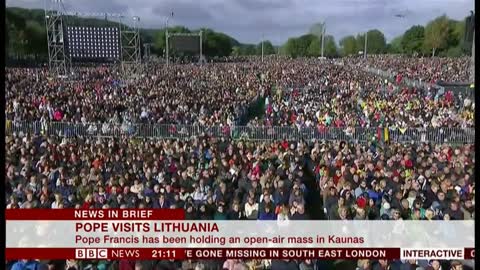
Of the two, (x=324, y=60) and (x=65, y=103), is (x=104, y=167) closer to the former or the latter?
(x=65, y=103)

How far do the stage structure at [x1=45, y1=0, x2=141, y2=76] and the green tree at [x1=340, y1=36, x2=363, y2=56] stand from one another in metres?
2.65

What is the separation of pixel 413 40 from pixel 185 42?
2.95 m

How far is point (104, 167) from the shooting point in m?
6.00

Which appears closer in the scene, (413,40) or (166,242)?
(166,242)

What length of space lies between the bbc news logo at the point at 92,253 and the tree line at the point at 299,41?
1.77 metres

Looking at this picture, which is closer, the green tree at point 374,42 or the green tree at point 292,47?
the green tree at point 292,47

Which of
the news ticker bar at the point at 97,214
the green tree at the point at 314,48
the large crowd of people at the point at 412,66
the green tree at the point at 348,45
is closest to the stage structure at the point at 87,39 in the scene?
the news ticker bar at the point at 97,214

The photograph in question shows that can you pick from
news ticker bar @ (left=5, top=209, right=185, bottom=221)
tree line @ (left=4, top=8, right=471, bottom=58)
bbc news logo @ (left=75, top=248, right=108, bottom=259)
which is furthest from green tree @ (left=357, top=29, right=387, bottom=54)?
bbc news logo @ (left=75, top=248, right=108, bottom=259)

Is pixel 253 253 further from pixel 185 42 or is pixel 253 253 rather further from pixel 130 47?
pixel 185 42

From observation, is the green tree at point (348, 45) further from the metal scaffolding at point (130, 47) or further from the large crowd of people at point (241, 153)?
the metal scaffolding at point (130, 47)

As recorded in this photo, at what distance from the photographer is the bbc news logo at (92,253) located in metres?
4.61

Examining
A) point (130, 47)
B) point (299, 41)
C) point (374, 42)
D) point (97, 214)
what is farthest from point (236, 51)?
point (97, 214)

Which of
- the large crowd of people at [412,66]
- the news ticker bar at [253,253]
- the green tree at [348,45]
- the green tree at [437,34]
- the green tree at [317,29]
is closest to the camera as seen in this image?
the news ticker bar at [253,253]

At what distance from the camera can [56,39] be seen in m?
5.54
